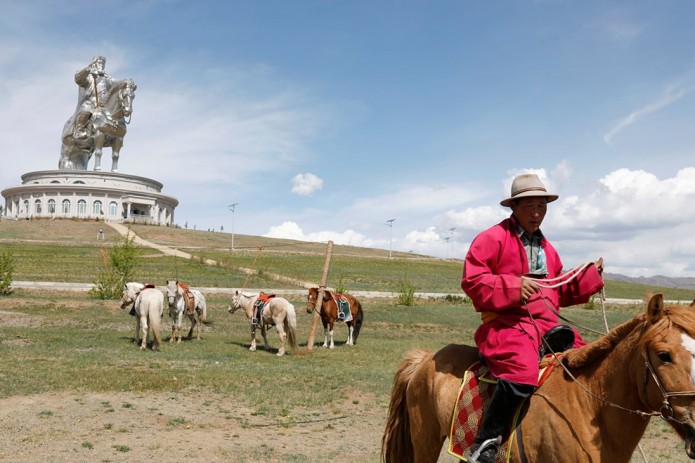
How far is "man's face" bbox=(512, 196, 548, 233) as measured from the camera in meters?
4.52

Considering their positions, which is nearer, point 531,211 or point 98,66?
point 531,211

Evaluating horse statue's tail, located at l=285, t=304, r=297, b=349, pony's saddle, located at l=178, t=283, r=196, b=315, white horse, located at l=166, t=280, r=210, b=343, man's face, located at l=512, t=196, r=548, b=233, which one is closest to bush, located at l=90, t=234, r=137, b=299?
white horse, located at l=166, t=280, r=210, b=343

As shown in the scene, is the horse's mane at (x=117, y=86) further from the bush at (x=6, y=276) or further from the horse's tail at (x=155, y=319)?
the horse's tail at (x=155, y=319)

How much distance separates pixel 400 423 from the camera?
555 cm

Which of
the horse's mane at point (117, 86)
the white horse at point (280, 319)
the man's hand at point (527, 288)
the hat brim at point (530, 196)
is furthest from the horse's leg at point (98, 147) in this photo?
the man's hand at point (527, 288)

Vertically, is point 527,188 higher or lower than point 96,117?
lower

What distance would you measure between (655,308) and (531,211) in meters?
1.26

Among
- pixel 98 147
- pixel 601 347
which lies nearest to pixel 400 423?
pixel 601 347

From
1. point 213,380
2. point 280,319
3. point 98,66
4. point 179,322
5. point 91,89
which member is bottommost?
point 213,380

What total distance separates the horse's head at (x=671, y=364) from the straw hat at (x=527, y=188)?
1234 millimetres

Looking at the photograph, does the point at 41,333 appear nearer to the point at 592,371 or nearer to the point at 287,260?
the point at 592,371

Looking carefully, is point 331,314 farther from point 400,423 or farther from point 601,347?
point 601,347

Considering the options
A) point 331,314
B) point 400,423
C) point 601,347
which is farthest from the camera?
point 331,314

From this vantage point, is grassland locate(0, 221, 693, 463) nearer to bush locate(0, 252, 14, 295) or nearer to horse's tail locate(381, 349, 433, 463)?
bush locate(0, 252, 14, 295)
